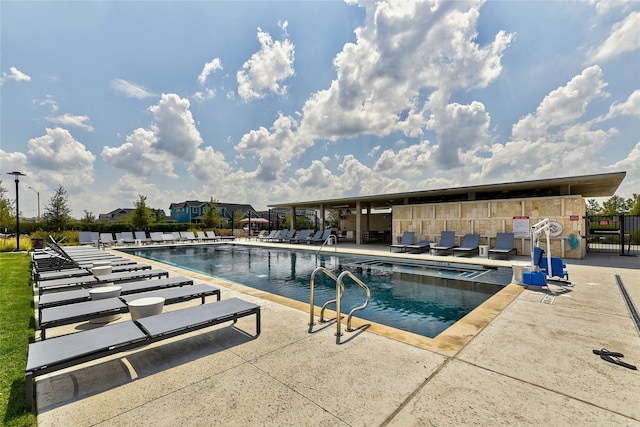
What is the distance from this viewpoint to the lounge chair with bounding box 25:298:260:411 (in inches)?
88.7

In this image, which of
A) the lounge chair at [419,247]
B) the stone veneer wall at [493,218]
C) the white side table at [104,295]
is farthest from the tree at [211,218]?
the white side table at [104,295]

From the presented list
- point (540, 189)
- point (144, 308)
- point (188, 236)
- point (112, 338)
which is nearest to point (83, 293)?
point (144, 308)

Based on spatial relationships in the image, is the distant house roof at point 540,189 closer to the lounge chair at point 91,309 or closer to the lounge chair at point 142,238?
the lounge chair at point 142,238

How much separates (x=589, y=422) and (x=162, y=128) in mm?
19112

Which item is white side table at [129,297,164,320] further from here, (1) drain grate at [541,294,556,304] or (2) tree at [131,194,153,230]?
(2) tree at [131,194,153,230]

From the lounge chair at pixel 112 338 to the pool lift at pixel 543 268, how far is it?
589 centimetres

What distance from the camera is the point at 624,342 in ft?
11.0

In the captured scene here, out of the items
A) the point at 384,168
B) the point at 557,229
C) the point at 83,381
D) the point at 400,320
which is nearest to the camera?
the point at 83,381

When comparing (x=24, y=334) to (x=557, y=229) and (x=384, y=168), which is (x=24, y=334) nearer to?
(x=557, y=229)

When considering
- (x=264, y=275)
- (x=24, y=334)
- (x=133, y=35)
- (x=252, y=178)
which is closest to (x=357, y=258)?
(x=264, y=275)

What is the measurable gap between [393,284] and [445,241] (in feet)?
21.4

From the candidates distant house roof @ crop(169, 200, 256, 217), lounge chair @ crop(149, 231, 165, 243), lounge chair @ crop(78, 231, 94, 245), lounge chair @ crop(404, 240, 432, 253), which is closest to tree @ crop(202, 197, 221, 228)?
lounge chair @ crop(149, 231, 165, 243)

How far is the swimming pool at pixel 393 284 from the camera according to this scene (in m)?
5.31

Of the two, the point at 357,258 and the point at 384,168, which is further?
the point at 384,168
